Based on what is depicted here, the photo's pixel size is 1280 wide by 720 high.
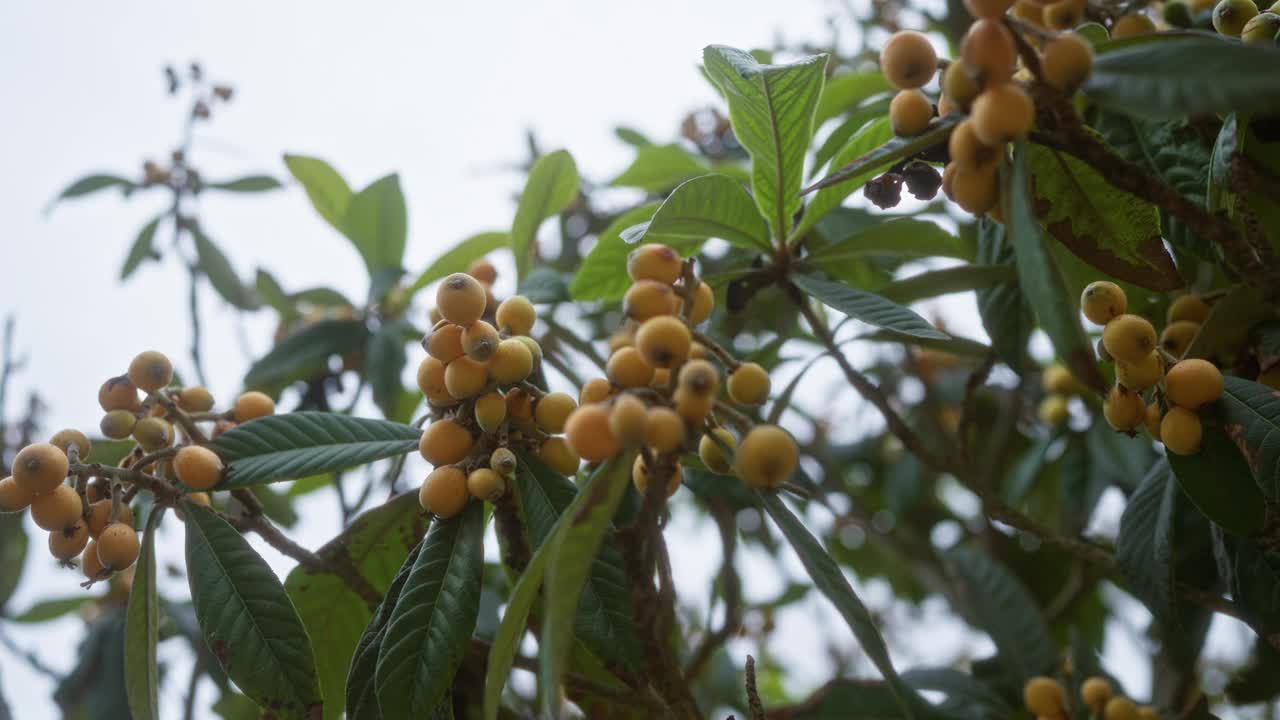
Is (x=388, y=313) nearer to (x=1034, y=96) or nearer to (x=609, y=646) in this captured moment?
(x=609, y=646)

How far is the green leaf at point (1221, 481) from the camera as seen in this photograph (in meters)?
1.16

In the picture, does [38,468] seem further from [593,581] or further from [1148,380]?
[1148,380]

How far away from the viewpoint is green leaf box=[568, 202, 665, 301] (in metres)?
1.53

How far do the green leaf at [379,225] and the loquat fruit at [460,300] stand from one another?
41.9 inches

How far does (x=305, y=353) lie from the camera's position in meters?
2.06

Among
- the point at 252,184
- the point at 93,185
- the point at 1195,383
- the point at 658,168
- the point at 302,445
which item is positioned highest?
the point at 93,185

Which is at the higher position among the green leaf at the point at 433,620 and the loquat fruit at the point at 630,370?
the loquat fruit at the point at 630,370

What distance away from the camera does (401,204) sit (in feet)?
7.13

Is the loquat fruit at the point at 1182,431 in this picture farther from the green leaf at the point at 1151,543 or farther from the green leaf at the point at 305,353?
the green leaf at the point at 305,353

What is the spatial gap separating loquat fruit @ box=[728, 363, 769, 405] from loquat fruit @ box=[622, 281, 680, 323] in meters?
0.10

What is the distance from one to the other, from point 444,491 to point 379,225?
1.21 m

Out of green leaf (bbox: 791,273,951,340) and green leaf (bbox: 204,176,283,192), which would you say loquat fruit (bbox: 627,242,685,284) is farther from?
green leaf (bbox: 204,176,283,192)

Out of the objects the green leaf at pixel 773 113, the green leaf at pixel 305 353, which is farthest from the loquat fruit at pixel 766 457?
the green leaf at pixel 305 353

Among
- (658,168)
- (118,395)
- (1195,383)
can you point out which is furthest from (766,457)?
(658,168)
